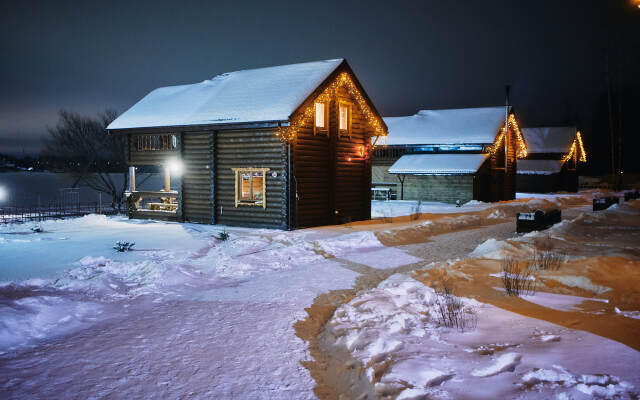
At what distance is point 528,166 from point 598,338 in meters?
55.6

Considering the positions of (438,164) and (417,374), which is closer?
(417,374)

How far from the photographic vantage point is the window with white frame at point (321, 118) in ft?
69.4

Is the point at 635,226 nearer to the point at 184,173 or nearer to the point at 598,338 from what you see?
the point at 598,338

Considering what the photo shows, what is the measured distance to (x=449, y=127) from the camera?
43375mm

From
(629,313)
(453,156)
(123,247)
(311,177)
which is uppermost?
(453,156)

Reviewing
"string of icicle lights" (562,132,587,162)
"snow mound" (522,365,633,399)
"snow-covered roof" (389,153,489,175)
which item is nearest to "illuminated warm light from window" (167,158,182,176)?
"snow mound" (522,365,633,399)

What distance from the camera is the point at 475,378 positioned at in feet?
16.5

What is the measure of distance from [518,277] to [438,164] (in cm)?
3161

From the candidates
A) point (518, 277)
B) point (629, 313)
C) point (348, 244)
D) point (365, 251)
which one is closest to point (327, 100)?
point (348, 244)

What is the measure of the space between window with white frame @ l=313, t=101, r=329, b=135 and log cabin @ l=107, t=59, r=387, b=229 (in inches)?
1.9

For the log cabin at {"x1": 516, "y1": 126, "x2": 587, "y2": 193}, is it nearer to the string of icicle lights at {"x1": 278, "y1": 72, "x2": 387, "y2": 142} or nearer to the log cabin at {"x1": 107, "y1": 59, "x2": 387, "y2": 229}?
the string of icicle lights at {"x1": 278, "y1": 72, "x2": 387, "y2": 142}

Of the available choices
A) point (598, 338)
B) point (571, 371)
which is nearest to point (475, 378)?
point (571, 371)

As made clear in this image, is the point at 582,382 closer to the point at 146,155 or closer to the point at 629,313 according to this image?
the point at 629,313

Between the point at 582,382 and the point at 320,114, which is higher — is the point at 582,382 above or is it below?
below
